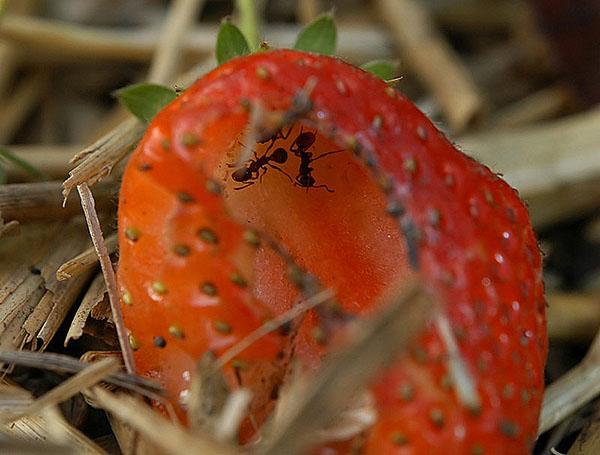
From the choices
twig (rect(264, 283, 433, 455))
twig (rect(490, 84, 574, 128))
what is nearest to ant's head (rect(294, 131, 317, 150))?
twig (rect(264, 283, 433, 455))

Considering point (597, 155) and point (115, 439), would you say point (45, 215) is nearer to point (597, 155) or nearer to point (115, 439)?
point (115, 439)

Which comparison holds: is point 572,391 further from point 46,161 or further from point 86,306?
point 46,161

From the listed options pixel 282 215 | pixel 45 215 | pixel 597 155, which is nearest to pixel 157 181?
pixel 282 215

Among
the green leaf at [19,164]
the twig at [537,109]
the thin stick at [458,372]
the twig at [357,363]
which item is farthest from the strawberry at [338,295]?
the twig at [537,109]

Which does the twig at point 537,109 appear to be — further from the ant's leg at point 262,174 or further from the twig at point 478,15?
the ant's leg at point 262,174

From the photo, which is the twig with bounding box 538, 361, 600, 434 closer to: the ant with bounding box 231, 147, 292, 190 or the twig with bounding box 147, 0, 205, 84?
the ant with bounding box 231, 147, 292, 190
